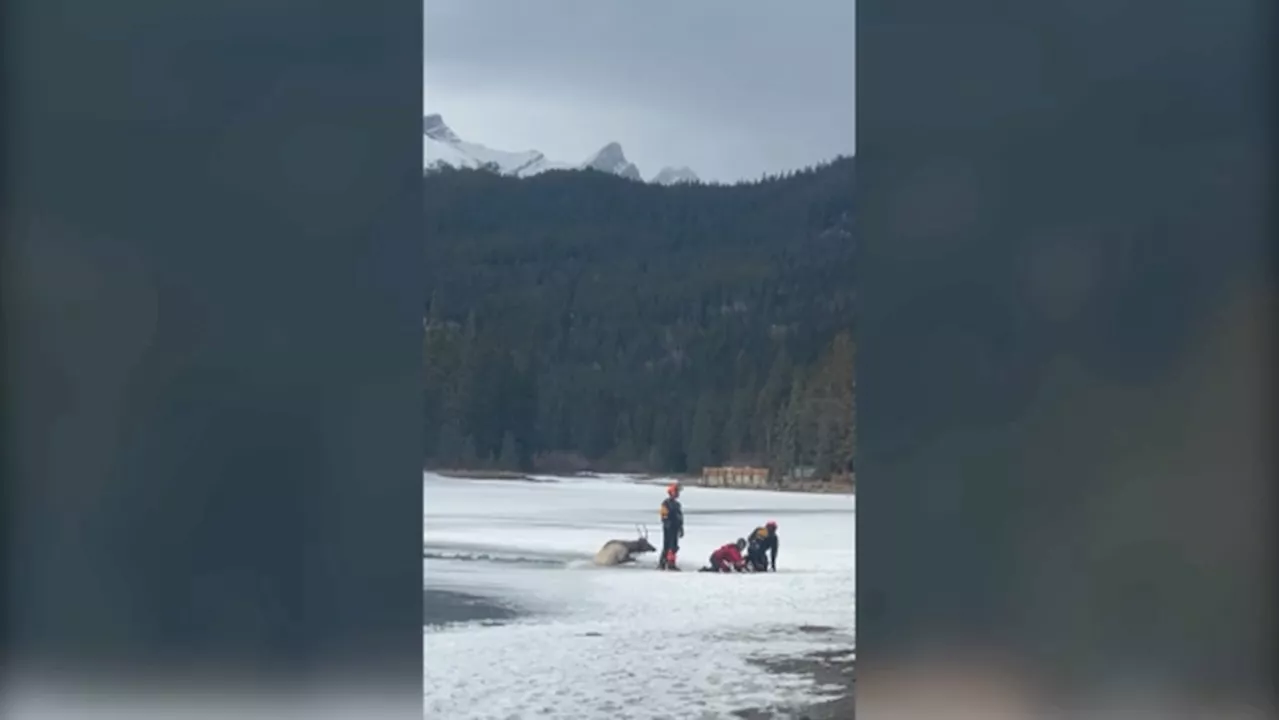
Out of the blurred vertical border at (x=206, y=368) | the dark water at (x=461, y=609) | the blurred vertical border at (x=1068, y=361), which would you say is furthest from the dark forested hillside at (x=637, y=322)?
the blurred vertical border at (x=1068, y=361)

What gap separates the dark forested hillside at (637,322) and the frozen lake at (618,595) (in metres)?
0.22

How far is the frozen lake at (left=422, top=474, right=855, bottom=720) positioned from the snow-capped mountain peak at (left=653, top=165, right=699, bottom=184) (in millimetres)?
1618

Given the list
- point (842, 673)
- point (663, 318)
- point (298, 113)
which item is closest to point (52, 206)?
point (298, 113)

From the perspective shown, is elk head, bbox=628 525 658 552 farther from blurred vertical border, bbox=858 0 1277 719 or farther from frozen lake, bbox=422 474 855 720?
blurred vertical border, bbox=858 0 1277 719

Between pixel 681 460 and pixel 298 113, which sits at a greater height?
pixel 298 113

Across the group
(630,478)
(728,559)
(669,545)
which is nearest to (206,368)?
(630,478)

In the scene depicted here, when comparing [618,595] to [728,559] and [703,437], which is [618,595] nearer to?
[728,559]

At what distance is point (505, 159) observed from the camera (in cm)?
618

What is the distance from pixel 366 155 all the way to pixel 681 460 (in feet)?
9.69

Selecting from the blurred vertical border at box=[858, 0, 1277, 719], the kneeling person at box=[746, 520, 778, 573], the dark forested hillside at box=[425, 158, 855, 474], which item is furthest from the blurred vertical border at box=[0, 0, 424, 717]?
the kneeling person at box=[746, 520, 778, 573]

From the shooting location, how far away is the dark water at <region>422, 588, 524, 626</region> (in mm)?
6082

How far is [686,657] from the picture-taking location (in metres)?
6.03

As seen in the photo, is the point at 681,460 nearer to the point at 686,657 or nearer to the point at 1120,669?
the point at 686,657

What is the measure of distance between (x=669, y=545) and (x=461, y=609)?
115 cm
